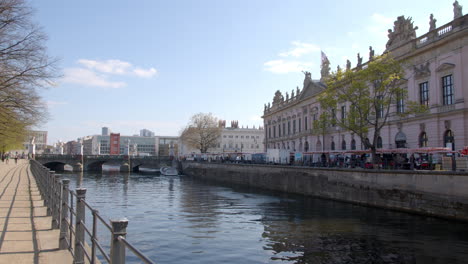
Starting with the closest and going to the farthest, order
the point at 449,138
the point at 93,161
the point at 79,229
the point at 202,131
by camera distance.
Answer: the point at 79,229, the point at 449,138, the point at 93,161, the point at 202,131

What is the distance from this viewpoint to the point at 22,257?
300 inches

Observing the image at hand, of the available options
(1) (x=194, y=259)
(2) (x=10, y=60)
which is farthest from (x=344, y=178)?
(2) (x=10, y=60)

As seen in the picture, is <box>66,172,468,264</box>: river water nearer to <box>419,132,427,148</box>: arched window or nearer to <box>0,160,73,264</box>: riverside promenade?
<box>0,160,73,264</box>: riverside promenade

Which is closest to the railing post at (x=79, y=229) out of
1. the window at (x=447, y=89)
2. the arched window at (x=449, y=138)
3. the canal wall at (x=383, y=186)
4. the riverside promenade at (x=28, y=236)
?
the riverside promenade at (x=28, y=236)

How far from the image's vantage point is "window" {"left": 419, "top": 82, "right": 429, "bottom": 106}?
135ft

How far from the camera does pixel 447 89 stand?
38.6 meters

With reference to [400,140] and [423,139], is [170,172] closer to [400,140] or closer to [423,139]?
[400,140]

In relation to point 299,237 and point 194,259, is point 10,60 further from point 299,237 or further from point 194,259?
point 299,237

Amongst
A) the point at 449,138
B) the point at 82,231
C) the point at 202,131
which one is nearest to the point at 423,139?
the point at 449,138

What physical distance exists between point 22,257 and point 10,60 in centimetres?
1285

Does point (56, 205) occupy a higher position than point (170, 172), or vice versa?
point (56, 205)

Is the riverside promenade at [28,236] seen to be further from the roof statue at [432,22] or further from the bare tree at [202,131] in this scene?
the bare tree at [202,131]

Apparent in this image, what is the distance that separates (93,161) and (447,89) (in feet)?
272

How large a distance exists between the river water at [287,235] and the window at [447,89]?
52.5 ft
